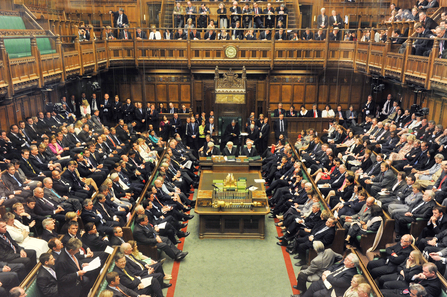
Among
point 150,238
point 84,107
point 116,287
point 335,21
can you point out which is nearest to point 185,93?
point 84,107

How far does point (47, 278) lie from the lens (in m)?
5.23

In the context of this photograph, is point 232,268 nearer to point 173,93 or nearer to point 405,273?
point 405,273

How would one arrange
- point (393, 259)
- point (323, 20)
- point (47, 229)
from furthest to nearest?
point (323, 20) → point (47, 229) → point (393, 259)

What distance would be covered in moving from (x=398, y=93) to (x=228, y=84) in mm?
5929

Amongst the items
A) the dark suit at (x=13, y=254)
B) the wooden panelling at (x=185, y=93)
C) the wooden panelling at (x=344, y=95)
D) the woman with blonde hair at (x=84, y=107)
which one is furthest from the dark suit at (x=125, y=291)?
the wooden panelling at (x=344, y=95)

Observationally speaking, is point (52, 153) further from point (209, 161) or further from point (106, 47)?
point (106, 47)

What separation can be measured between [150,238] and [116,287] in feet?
5.87

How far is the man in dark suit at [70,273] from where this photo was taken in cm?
533

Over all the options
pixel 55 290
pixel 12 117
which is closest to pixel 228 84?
pixel 12 117

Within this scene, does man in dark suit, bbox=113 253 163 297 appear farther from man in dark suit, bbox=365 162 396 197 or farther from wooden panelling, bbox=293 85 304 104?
wooden panelling, bbox=293 85 304 104

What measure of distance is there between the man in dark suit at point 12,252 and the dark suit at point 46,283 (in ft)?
1.70

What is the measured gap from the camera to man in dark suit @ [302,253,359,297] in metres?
5.65

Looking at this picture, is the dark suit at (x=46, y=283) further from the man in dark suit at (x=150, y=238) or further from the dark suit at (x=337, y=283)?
the dark suit at (x=337, y=283)

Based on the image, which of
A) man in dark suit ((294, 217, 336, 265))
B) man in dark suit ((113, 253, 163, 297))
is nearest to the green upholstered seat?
man in dark suit ((113, 253, 163, 297))
